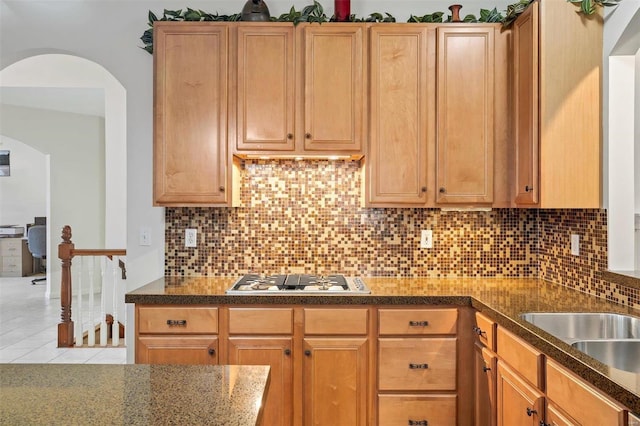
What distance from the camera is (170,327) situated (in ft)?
8.20

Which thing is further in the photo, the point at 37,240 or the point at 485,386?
the point at 37,240

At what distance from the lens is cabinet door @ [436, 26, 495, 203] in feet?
9.02

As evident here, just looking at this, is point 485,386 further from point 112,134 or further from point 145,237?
point 112,134

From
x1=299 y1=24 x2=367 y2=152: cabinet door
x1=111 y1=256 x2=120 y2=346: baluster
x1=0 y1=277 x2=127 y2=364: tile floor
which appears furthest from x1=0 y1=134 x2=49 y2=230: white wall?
x1=299 y1=24 x2=367 y2=152: cabinet door

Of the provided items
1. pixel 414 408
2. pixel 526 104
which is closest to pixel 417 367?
pixel 414 408

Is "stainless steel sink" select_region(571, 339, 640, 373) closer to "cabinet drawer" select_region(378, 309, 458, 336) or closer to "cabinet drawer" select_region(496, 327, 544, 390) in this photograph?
"cabinet drawer" select_region(496, 327, 544, 390)

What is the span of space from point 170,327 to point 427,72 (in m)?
2.04

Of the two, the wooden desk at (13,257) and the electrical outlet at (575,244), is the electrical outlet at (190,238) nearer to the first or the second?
the electrical outlet at (575,244)

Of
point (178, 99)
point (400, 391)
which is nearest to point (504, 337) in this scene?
point (400, 391)

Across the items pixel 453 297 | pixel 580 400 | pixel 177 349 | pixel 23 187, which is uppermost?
pixel 23 187

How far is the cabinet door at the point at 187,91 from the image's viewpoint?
2764 mm

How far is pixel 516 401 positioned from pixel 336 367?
0.90m

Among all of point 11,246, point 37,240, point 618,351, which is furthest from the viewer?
point 11,246

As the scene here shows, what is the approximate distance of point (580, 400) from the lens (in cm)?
146
